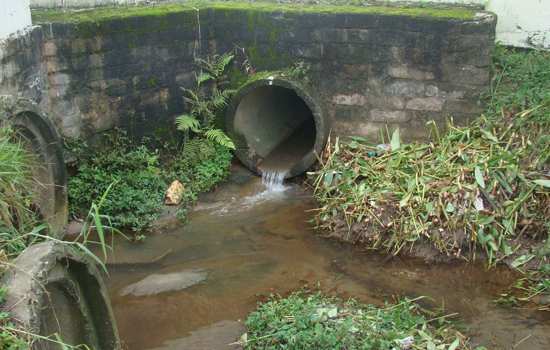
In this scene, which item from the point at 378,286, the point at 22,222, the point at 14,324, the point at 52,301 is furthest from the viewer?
the point at 378,286

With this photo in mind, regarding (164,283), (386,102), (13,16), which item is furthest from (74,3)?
(386,102)

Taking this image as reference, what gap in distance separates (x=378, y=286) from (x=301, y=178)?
2.64 meters

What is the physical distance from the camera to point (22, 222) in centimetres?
541

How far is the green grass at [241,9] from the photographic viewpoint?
25.5 ft

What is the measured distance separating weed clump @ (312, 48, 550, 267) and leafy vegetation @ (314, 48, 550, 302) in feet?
0.04

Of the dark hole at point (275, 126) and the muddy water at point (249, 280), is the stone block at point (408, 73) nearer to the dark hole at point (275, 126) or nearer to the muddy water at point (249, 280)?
Answer: the dark hole at point (275, 126)

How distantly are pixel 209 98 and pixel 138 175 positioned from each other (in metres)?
1.69

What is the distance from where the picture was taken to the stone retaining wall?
305 inches

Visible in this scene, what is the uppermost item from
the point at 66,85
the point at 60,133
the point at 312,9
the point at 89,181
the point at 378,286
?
the point at 312,9

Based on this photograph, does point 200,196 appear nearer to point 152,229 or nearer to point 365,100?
point 152,229

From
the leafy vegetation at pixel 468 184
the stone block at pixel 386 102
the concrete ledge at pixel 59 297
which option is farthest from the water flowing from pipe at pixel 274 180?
the concrete ledge at pixel 59 297

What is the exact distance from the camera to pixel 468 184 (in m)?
7.16

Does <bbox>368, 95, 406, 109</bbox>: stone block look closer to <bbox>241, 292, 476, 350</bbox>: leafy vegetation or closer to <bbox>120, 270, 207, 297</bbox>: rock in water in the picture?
<bbox>241, 292, 476, 350</bbox>: leafy vegetation

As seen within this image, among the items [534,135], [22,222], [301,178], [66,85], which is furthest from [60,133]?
[534,135]
